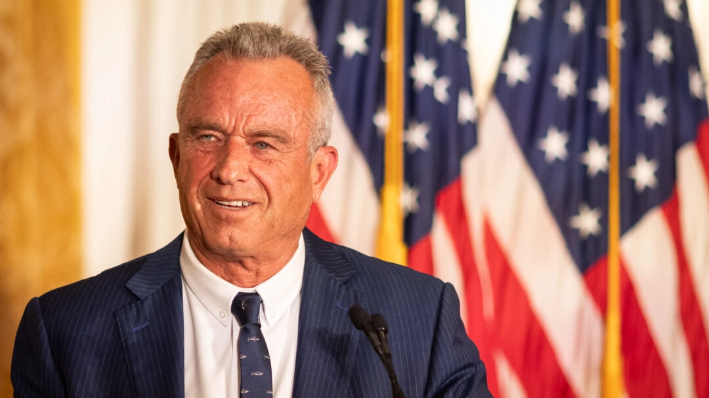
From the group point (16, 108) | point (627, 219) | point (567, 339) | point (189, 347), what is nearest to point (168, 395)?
point (189, 347)

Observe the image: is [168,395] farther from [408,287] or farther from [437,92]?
[437,92]

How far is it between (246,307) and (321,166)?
0.44 metres

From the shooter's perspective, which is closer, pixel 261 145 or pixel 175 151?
pixel 261 145

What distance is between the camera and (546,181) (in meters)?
3.24

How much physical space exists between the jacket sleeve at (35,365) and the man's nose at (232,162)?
57 cm

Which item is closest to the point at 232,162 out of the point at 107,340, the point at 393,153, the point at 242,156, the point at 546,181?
the point at 242,156

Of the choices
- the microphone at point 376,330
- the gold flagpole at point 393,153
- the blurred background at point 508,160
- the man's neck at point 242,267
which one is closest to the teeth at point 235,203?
the man's neck at point 242,267

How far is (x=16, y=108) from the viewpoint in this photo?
2.77m

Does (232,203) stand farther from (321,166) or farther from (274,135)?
(321,166)

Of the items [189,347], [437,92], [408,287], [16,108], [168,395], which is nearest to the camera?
[168,395]

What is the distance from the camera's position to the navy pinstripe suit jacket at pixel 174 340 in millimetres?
1602

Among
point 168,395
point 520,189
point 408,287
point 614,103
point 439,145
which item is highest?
point 614,103

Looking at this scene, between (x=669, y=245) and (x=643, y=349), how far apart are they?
52cm

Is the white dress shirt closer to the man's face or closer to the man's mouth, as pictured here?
the man's face
